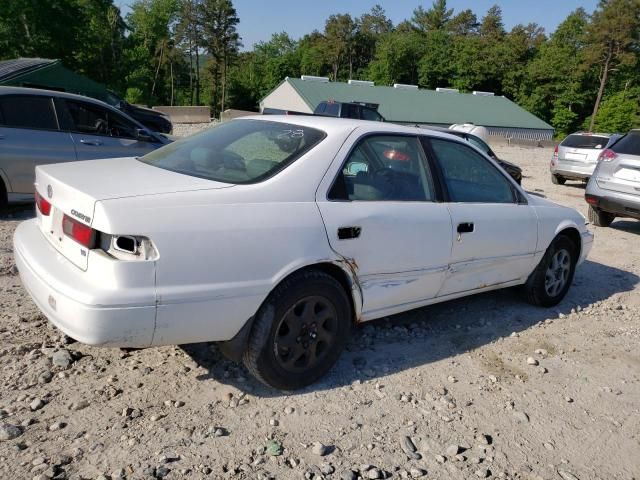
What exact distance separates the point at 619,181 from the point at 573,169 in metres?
6.63

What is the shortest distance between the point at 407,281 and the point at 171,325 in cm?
167

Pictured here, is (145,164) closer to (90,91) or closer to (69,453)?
(69,453)

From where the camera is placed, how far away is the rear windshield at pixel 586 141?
14.4 m

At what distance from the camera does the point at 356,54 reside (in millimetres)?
89938

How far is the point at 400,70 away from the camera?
81562 millimetres

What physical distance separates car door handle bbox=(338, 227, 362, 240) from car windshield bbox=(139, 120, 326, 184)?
505mm

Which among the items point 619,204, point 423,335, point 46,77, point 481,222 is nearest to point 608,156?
point 619,204

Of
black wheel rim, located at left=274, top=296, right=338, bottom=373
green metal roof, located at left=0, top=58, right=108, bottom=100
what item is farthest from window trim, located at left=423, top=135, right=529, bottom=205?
green metal roof, located at left=0, top=58, right=108, bottom=100

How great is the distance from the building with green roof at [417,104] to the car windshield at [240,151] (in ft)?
139

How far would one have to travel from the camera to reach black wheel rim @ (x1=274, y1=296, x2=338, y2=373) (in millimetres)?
3158

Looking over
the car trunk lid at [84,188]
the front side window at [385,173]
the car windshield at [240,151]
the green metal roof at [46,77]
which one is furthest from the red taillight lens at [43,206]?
the green metal roof at [46,77]

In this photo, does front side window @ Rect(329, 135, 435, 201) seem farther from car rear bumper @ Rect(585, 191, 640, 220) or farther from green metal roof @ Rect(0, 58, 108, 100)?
green metal roof @ Rect(0, 58, 108, 100)

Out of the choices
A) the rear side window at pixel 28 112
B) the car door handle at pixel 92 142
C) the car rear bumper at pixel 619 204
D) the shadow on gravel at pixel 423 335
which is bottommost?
the shadow on gravel at pixel 423 335

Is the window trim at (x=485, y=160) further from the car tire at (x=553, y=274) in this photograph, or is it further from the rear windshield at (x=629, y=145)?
the rear windshield at (x=629, y=145)
